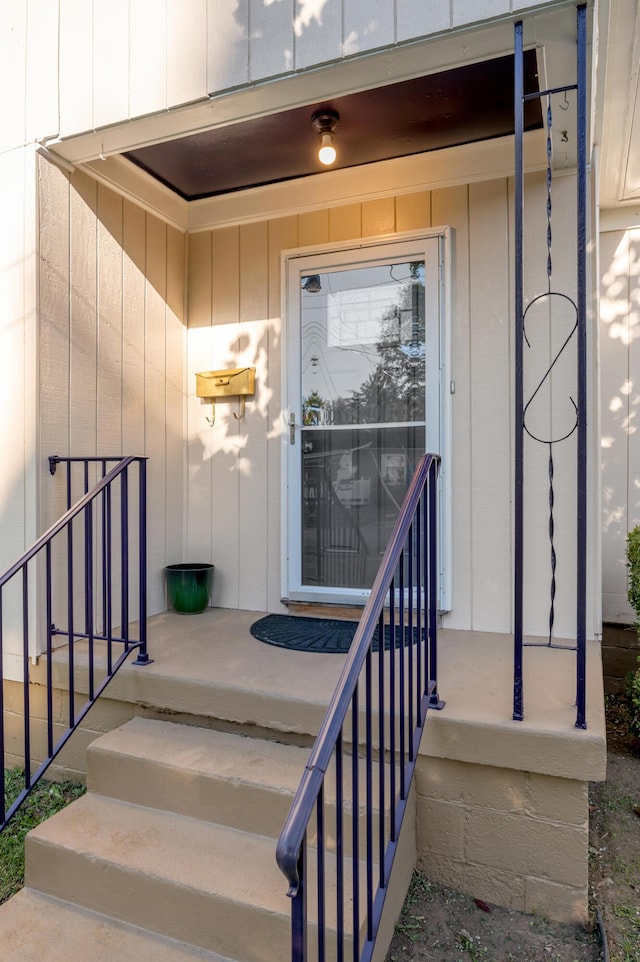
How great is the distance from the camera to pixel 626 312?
3645 millimetres

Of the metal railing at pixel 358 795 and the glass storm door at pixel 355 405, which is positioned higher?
the glass storm door at pixel 355 405

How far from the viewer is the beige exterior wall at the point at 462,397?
2.91 m

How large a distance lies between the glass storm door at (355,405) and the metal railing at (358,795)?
1.05 m

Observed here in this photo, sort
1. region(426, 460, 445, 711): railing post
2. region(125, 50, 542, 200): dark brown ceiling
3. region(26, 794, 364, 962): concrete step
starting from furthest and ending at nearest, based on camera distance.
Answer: region(125, 50, 542, 200): dark brown ceiling < region(426, 460, 445, 711): railing post < region(26, 794, 364, 962): concrete step

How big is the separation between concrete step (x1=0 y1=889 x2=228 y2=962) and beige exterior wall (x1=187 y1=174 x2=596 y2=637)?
1.84m

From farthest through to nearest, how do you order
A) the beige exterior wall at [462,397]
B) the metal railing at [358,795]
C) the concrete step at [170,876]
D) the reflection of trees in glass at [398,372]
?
the reflection of trees in glass at [398,372] → the beige exterior wall at [462,397] → the concrete step at [170,876] → the metal railing at [358,795]

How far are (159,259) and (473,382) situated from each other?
6.40 feet

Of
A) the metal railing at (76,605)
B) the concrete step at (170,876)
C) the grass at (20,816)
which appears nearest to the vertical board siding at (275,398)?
the metal railing at (76,605)

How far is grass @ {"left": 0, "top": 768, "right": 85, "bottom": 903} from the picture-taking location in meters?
2.05

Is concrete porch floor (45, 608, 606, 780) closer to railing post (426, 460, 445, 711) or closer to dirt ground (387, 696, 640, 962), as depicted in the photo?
railing post (426, 460, 445, 711)

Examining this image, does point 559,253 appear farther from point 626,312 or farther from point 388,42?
point 388,42

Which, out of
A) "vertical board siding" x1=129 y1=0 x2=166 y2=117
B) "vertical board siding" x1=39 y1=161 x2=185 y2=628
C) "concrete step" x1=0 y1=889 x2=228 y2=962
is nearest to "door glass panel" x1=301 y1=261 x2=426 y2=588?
"vertical board siding" x1=39 y1=161 x2=185 y2=628

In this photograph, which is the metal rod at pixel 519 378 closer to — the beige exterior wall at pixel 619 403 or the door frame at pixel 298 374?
the door frame at pixel 298 374

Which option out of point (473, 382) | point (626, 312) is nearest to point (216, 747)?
point (473, 382)
